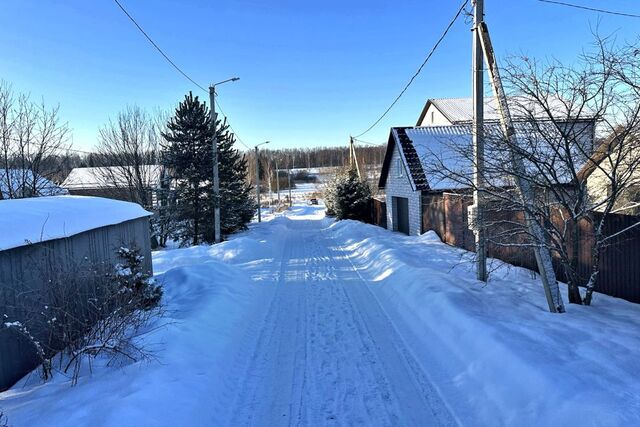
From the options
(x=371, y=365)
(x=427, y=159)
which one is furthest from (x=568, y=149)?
(x=427, y=159)

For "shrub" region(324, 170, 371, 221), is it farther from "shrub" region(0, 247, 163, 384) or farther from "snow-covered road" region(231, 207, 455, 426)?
"shrub" region(0, 247, 163, 384)

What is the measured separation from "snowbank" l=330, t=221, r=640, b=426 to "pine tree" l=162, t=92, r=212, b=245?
14.0 m

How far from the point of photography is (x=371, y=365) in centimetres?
557

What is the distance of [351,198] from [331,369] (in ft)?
79.9

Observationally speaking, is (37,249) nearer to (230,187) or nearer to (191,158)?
(191,158)

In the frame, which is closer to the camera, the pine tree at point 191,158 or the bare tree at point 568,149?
the bare tree at point 568,149

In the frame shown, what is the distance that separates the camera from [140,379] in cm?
462

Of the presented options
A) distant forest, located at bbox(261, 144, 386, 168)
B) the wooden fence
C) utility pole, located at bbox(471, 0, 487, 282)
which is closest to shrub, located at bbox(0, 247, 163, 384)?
utility pole, located at bbox(471, 0, 487, 282)

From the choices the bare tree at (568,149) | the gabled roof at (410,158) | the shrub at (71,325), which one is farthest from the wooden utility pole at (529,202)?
the gabled roof at (410,158)

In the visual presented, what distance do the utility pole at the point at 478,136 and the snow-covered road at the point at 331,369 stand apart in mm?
2424

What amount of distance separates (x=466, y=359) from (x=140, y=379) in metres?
3.82

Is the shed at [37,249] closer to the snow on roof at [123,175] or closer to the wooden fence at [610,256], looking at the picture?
the wooden fence at [610,256]

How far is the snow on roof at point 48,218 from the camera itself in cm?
552

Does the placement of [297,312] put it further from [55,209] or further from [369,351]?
[55,209]
